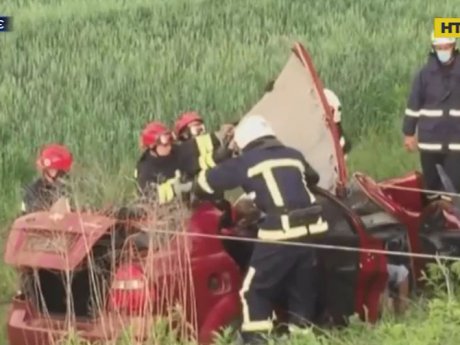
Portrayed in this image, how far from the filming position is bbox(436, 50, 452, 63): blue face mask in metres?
11.2

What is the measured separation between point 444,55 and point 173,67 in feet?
17.5

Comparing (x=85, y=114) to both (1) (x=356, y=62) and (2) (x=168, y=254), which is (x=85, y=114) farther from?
(2) (x=168, y=254)

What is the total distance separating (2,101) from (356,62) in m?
3.87

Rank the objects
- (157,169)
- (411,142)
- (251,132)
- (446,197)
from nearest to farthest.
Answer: (251,132) → (446,197) → (157,169) → (411,142)

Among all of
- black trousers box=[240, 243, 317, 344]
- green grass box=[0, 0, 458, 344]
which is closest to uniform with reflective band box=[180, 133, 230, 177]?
green grass box=[0, 0, 458, 344]

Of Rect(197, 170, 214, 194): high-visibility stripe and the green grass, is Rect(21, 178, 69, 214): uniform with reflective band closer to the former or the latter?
the green grass

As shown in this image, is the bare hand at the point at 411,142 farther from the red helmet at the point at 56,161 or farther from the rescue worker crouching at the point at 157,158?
the red helmet at the point at 56,161

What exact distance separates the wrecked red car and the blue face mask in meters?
2.33

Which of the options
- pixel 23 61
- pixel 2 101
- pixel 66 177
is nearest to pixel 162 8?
pixel 23 61

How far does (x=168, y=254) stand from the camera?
8.09 m

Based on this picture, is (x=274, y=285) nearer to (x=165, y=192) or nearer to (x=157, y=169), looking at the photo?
(x=165, y=192)

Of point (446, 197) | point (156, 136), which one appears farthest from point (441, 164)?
point (156, 136)

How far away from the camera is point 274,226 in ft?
27.6

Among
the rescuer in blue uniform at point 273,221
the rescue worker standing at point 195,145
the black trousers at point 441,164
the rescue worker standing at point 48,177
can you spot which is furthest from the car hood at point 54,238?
the black trousers at point 441,164
